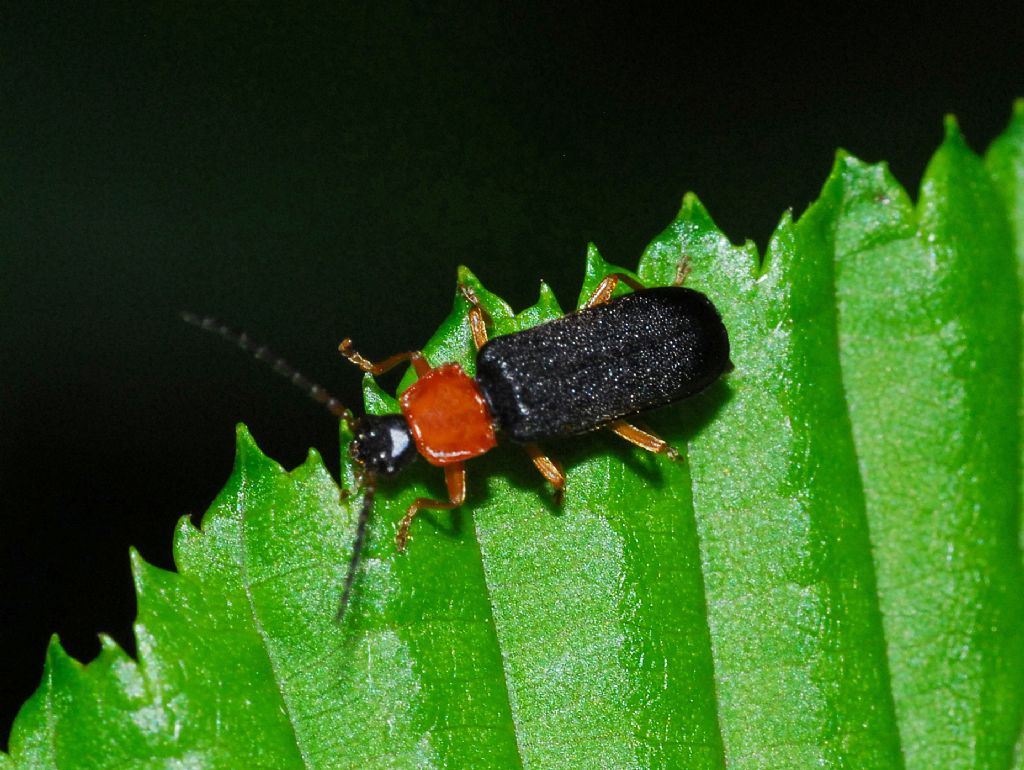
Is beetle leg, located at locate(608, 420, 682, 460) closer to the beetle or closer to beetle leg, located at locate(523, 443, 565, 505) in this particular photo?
the beetle

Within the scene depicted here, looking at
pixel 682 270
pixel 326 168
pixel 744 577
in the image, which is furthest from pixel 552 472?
pixel 326 168

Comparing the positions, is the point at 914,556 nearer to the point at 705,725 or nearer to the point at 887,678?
the point at 887,678

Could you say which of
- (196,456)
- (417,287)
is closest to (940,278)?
(417,287)

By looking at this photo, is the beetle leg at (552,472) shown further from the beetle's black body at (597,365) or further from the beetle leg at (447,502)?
the beetle leg at (447,502)

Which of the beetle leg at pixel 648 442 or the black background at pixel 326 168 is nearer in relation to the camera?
the beetle leg at pixel 648 442

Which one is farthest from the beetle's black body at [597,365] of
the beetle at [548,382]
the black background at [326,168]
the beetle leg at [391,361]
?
the black background at [326,168]
